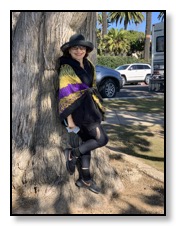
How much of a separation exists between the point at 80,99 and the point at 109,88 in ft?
21.9

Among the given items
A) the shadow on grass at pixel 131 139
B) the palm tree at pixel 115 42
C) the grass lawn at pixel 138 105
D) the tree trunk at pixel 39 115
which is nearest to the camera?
the tree trunk at pixel 39 115

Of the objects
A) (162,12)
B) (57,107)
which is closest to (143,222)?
(57,107)

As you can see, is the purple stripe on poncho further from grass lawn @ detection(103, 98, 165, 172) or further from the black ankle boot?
grass lawn @ detection(103, 98, 165, 172)

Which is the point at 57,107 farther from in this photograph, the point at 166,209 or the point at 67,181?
the point at 166,209

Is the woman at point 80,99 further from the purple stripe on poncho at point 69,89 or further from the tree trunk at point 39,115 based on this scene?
the tree trunk at point 39,115

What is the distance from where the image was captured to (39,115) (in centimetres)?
322

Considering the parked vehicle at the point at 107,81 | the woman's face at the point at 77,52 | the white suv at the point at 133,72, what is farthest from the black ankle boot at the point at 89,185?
the white suv at the point at 133,72

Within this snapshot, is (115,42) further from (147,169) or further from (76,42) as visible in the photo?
(76,42)

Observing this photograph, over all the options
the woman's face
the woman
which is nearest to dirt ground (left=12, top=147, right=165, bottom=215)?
the woman

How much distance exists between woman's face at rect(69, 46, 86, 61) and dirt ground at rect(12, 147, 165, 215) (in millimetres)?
1294

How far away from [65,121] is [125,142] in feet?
8.39

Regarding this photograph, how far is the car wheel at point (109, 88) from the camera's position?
923 cm

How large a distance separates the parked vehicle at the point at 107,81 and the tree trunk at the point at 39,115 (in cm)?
558
